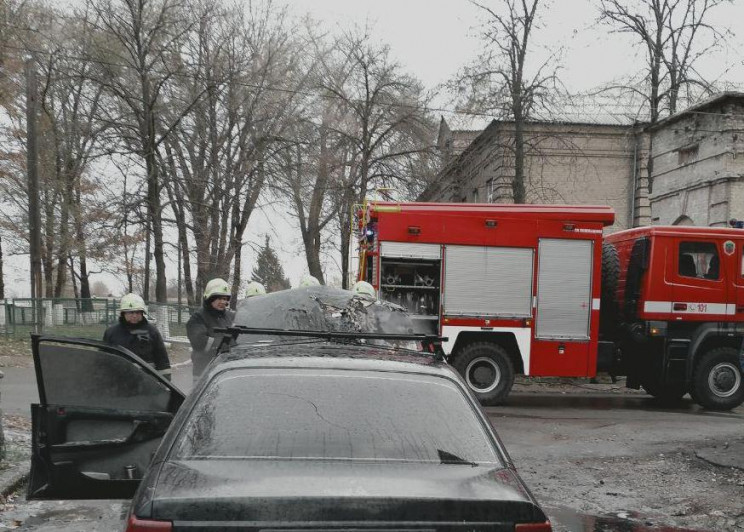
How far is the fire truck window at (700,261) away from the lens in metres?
10.3

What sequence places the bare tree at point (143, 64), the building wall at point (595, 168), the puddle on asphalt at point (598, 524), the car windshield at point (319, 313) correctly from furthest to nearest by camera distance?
the building wall at point (595, 168) → the bare tree at point (143, 64) → the car windshield at point (319, 313) → the puddle on asphalt at point (598, 524)

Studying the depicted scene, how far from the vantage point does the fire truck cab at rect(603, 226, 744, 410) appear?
1020 centimetres

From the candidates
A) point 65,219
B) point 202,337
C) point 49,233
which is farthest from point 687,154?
point 49,233

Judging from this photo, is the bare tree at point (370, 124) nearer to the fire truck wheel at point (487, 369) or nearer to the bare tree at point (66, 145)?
the bare tree at point (66, 145)

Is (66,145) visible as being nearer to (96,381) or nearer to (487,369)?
(487,369)

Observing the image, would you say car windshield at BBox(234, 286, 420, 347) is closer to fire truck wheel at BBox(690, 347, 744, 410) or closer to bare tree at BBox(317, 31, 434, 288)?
fire truck wheel at BBox(690, 347, 744, 410)

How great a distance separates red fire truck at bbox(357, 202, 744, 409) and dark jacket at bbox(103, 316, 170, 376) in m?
4.41

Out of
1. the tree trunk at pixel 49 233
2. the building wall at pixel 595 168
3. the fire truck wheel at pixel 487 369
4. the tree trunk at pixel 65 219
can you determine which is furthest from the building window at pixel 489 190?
the tree trunk at pixel 49 233

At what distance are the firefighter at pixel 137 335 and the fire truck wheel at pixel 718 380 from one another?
818 centimetres

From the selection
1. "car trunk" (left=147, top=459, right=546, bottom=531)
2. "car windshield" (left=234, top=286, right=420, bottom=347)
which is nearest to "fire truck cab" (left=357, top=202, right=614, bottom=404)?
"car windshield" (left=234, top=286, right=420, bottom=347)

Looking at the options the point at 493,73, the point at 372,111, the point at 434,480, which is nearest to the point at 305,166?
the point at 372,111

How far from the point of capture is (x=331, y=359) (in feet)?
10.1

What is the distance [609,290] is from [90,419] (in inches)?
345

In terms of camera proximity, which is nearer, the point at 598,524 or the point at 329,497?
the point at 329,497
